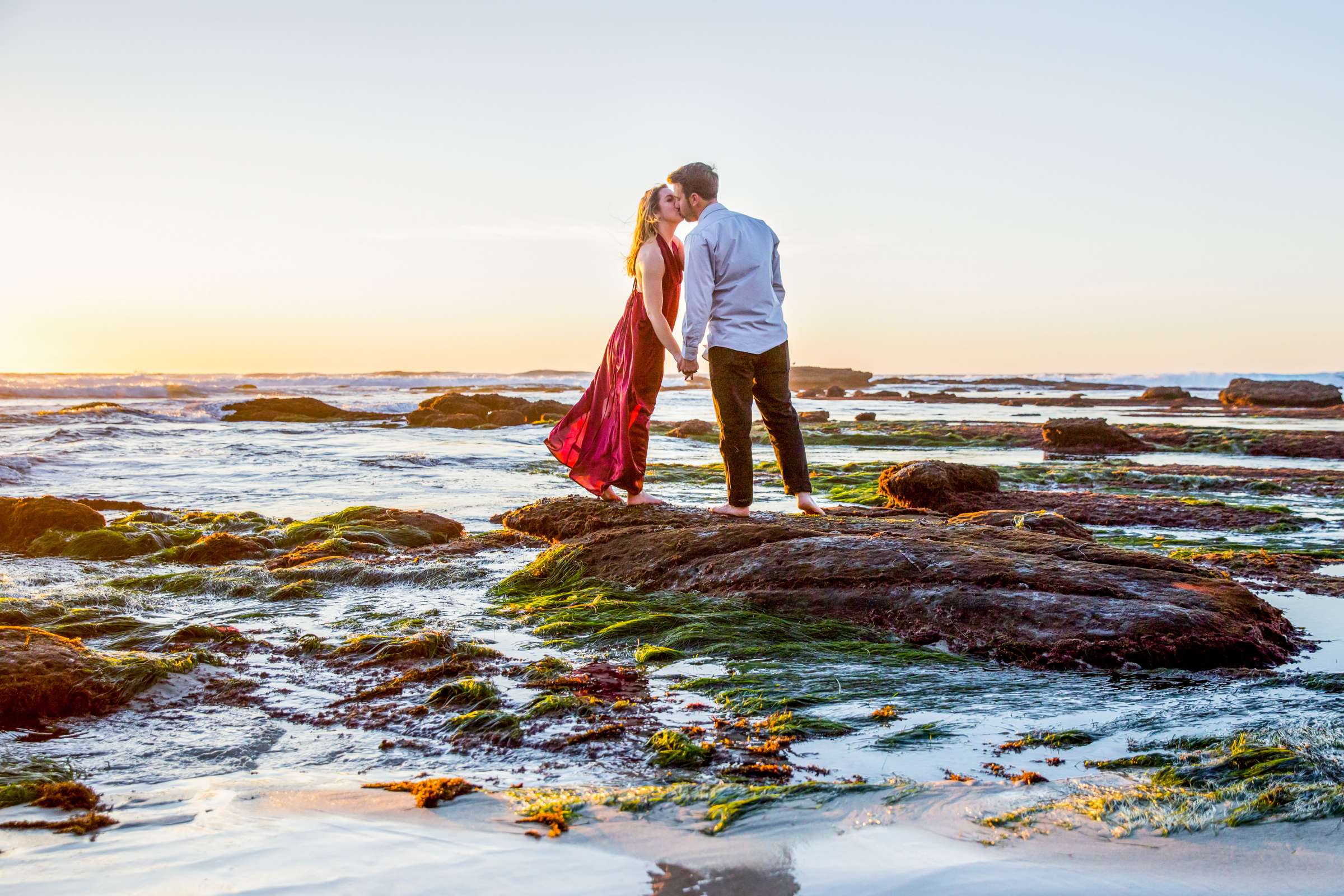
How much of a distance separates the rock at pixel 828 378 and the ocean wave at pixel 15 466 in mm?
54319

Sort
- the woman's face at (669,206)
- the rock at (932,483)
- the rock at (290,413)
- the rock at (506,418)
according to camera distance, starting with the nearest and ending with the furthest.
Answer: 1. the woman's face at (669,206)
2. the rock at (932,483)
3. the rock at (506,418)
4. the rock at (290,413)

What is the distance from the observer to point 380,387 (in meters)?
58.2

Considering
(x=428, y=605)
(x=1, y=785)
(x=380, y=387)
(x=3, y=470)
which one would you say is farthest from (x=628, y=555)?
(x=380, y=387)

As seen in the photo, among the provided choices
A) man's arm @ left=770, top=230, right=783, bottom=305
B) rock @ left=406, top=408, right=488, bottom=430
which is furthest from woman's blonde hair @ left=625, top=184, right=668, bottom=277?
rock @ left=406, top=408, right=488, bottom=430

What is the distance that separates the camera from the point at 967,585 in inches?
165

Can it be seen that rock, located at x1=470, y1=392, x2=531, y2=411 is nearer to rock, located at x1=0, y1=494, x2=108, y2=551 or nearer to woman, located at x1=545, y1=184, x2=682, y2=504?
rock, located at x1=0, y1=494, x2=108, y2=551

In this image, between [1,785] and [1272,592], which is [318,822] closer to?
[1,785]

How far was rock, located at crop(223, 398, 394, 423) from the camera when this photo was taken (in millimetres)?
25344

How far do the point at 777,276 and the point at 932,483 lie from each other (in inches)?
134

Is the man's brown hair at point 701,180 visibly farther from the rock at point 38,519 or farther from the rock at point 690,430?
the rock at point 690,430

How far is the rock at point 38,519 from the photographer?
22.6 feet

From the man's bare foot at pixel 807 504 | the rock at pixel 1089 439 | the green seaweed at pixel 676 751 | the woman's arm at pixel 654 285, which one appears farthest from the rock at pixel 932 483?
the rock at pixel 1089 439

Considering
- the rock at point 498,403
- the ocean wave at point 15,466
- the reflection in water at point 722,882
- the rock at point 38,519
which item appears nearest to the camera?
the reflection in water at point 722,882

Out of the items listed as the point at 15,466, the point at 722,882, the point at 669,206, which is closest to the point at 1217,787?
the point at 722,882
